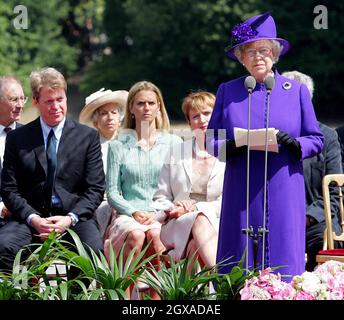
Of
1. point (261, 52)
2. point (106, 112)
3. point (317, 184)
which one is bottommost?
point (317, 184)

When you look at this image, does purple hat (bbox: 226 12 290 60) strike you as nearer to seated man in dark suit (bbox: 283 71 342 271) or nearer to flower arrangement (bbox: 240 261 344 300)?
seated man in dark suit (bbox: 283 71 342 271)

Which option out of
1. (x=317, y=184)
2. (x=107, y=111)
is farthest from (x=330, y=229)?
(x=107, y=111)

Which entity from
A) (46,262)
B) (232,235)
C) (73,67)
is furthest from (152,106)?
(73,67)

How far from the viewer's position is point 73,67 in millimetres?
40938

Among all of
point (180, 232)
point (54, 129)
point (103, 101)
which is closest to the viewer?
point (180, 232)

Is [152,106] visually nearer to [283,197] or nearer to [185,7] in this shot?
[283,197]

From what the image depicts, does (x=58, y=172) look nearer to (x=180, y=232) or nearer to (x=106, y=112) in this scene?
(x=180, y=232)

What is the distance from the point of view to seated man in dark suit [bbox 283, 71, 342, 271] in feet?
28.0

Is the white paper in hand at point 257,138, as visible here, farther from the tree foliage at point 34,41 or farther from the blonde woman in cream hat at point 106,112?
the tree foliage at point 34,41

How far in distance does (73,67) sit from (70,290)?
116 feet

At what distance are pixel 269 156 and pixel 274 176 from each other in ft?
0.39

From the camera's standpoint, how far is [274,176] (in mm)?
6953

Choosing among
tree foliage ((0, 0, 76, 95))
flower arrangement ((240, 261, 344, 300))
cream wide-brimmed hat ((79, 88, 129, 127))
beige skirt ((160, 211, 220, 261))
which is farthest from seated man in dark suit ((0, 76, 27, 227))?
tree foliage ((0, 0, 76, 95))

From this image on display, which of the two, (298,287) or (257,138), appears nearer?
(298,287)
